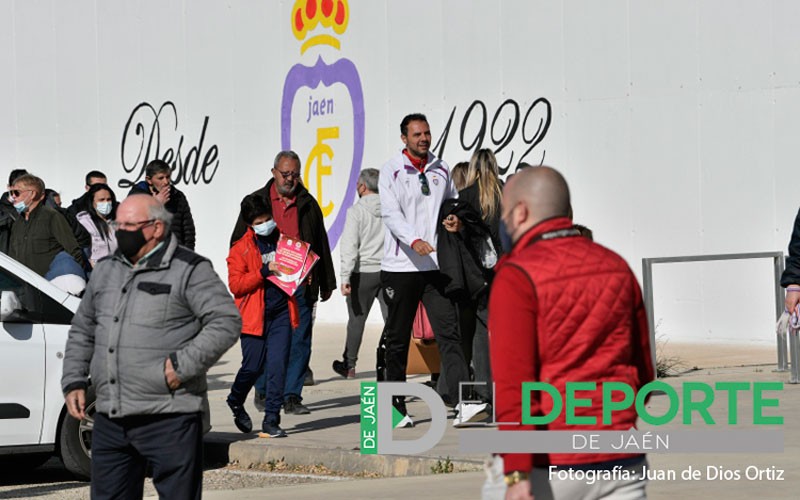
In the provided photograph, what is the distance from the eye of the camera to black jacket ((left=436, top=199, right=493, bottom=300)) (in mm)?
11125

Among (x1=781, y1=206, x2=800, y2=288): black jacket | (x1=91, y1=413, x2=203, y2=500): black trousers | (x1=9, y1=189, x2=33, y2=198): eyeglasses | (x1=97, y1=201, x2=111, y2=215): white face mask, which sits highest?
(x1=9, y1=189, x2=33, y2=198): eyeglasses

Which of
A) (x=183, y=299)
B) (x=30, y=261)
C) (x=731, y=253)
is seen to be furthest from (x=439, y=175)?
(x=731, y=253)

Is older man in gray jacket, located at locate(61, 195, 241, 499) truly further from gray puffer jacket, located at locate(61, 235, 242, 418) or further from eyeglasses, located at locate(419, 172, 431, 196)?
eyeglasses, located at locate(419, 172, 431, 196)

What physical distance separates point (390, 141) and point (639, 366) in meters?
15.6

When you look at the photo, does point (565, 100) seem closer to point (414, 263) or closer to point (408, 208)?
point (408, 208)

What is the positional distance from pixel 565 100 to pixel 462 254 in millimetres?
7257

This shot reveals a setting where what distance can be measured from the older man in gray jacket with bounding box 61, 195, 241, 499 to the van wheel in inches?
135

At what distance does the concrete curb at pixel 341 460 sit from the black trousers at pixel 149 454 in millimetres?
3120

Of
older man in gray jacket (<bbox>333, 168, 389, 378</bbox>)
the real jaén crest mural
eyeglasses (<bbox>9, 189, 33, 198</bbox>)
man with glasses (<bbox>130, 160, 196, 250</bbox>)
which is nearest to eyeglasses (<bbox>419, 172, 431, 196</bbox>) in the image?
man with glasses (<bbox>130, 160, 196, 250</bbox>)

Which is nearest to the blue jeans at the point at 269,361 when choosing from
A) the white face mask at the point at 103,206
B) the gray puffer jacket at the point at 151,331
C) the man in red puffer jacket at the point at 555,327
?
the white face mask at the point at 103,206

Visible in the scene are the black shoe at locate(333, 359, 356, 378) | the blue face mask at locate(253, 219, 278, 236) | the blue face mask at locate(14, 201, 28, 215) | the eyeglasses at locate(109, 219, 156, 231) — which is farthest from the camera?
the black shoe at locate(333, 359, 356, 378)

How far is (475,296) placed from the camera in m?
11.2

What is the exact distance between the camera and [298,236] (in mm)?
12578

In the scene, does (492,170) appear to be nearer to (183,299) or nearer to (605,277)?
(183,299)
